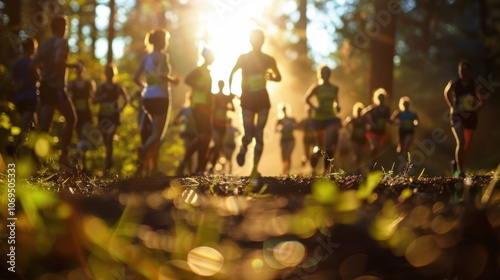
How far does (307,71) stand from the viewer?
38.7m

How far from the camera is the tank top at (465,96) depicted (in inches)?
534

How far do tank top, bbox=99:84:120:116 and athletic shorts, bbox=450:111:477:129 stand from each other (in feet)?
18.7

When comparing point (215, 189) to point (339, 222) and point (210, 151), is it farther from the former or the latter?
point (210, 151)

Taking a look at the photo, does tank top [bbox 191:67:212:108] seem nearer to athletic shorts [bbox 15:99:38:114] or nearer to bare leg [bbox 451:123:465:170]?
athletic shorts [bbox 15:99:38:114]

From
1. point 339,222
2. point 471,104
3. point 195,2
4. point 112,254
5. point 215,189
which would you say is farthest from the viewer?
point 195,2

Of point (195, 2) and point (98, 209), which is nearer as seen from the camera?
point (98, 209)

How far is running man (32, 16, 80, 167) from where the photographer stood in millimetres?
11625

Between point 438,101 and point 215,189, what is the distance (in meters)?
33.2

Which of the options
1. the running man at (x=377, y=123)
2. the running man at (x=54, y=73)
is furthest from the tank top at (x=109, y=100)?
the running man at (x=377, y=123)

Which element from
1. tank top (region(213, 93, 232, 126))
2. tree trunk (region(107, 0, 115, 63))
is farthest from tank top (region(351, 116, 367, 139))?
tree trunk (region(107, 0, 115, 63))

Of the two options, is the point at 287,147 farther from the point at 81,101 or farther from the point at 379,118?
the point at 81,101

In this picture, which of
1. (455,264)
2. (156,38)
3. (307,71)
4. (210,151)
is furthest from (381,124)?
(307,71)

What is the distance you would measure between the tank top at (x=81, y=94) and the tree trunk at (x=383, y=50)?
800cm

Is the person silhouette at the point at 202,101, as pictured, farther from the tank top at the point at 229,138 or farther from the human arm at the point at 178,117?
the tank top at the point at 229,138
